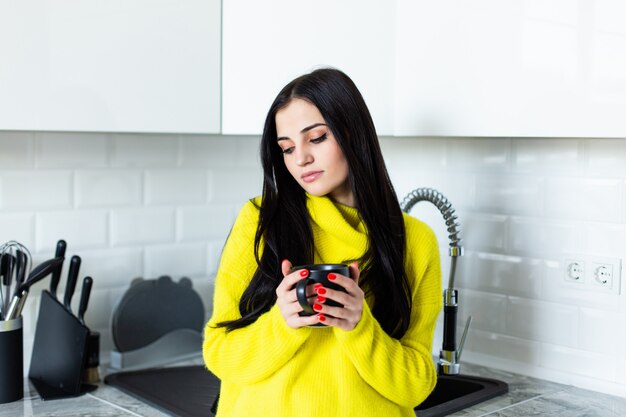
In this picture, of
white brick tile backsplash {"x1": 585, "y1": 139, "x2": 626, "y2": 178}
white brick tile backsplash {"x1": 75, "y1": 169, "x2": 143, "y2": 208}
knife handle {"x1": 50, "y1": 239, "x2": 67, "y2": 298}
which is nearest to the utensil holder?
knife handle {"x1": 50, "y1": 239, "x2": 67, "y2": 298}

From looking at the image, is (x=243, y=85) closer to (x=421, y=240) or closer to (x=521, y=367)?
(x=421, y=240)

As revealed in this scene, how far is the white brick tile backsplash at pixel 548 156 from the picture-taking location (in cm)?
186

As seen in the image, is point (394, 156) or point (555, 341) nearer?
point (555, 341)

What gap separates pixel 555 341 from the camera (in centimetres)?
191

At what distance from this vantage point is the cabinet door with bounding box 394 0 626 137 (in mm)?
1422

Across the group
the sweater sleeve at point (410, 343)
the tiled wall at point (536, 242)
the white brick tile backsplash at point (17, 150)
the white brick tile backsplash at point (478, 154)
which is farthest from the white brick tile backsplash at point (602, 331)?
the white brick tile backsplash at point (17, 150)

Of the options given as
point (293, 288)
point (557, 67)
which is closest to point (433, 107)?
point (557, 67)

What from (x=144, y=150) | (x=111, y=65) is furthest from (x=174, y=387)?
(x=111, y=65)

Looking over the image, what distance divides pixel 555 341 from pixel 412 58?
0.71 meters

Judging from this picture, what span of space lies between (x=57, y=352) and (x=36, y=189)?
1.22ft

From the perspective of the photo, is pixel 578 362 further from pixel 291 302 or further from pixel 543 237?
pixel 291 302

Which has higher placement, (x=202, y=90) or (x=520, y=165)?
(x=202, y=90)

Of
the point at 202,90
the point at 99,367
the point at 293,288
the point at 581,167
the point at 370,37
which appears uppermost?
the point at 370,37

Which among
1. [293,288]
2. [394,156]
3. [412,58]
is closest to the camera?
[293,288]
